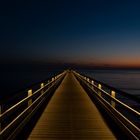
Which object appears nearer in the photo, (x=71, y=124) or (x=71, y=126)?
(x=71, y=126)

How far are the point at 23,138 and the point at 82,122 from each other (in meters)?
2.68

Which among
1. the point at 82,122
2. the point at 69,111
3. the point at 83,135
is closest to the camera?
the point at 83,135

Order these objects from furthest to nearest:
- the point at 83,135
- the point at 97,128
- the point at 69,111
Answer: the point at 69,111 < the point at 97,128 < the point at 83,135

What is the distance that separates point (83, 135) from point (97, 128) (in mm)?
971

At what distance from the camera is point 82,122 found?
9.45 metres

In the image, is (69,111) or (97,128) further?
(69,111)

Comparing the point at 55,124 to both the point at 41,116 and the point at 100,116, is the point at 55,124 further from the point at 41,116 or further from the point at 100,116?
the point at 100,116

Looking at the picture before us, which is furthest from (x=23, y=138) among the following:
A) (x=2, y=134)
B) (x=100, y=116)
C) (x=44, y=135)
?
(x=100, y=116)

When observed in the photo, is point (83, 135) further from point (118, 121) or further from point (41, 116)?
point (41, 116)

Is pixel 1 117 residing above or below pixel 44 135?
above

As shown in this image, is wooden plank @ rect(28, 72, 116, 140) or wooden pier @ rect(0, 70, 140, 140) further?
wooden plank @ rect(28, 72, 116, 140)

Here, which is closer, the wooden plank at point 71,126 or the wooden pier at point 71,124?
the wooden pier at point 71,124

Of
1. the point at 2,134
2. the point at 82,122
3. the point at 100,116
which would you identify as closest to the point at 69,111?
the point at 100,116

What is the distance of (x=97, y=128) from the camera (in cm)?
859
